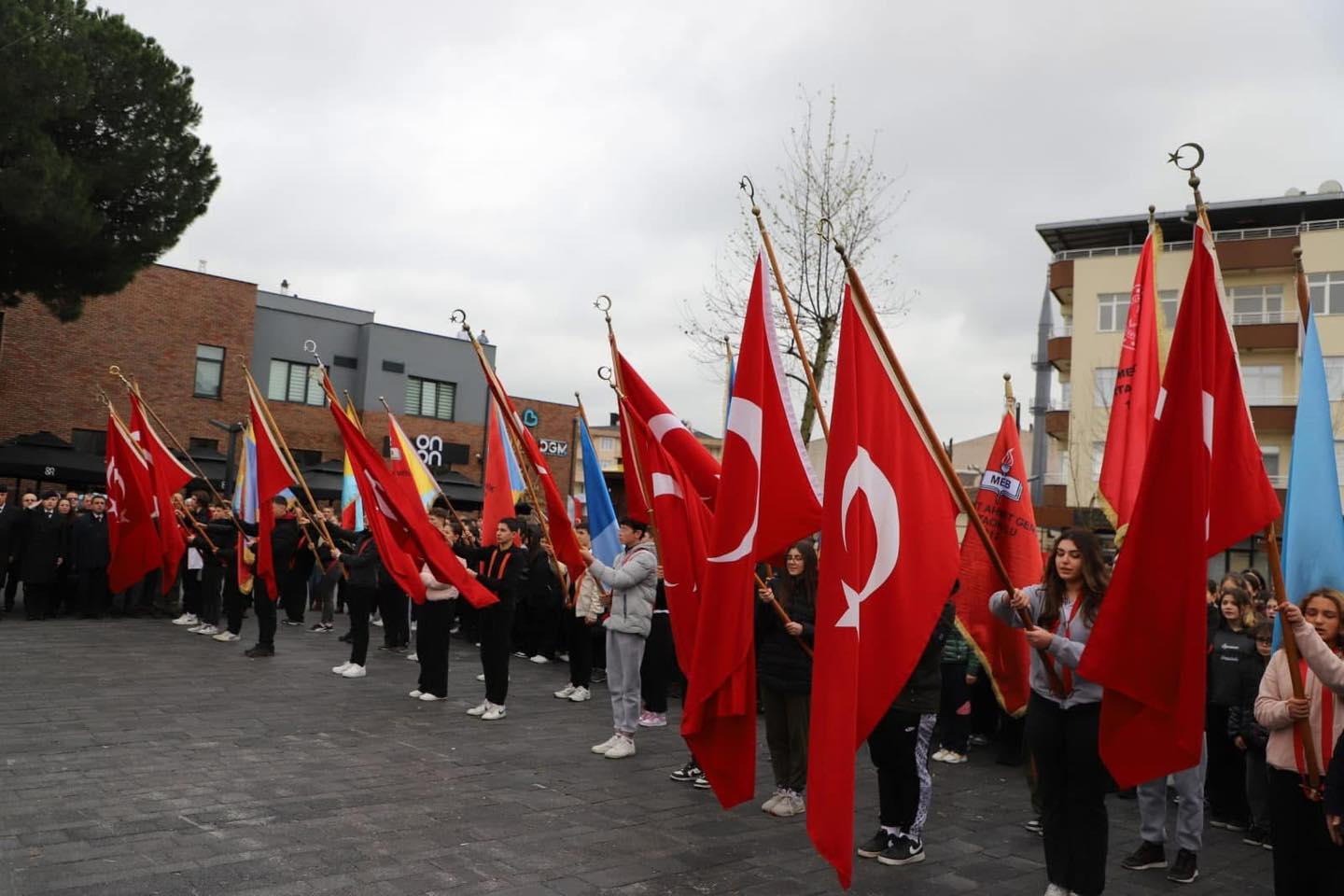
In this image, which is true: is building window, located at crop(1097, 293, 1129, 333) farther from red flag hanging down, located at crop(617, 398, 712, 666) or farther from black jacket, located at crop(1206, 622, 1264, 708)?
red flag hanging down, located at crop(617, 398, 712, 666)

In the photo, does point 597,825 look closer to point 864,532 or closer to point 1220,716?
point 864,532

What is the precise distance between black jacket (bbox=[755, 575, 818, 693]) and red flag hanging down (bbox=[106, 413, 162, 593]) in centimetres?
1102

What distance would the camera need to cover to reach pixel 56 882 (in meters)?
5.24

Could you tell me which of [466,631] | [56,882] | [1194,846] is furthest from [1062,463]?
[56,882]

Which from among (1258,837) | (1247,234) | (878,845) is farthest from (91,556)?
(1247,234)

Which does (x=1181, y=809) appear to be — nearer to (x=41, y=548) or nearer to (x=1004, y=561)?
(x=1004, y=561)

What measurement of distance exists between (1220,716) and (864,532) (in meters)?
4.28

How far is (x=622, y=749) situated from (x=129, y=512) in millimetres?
9944

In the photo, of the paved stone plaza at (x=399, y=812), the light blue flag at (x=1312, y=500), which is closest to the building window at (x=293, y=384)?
the paved stone plaza at (x=399, y=812)

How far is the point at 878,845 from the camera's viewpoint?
645 cm

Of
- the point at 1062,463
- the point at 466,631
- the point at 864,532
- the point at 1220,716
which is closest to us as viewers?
the point at 864,532

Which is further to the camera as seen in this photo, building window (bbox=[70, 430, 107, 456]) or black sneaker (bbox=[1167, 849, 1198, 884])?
building window (bbox=[70, 430, 107, 456])

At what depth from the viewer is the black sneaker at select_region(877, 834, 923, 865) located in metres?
6.32

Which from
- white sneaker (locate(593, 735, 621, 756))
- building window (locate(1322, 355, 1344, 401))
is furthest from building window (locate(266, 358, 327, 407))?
building window (locate(1322, 355, 1344, 401))
